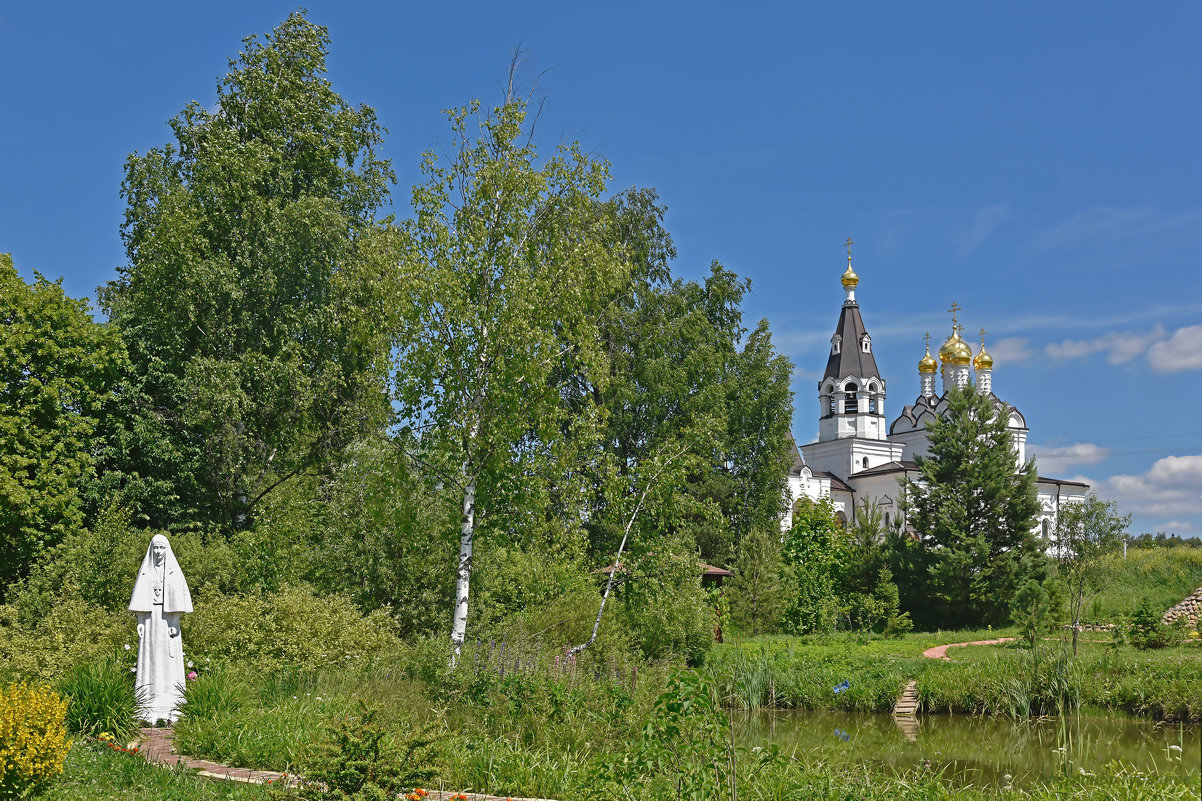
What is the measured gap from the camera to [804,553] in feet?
95.0

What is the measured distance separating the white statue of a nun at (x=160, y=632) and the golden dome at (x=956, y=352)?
47.3m

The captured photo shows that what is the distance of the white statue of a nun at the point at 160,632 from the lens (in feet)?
30.8

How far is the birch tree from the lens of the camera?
39.1 ft

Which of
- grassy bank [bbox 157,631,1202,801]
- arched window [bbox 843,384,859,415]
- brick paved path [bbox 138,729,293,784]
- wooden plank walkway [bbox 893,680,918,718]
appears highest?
arched window [bbox 843,384,859,415]

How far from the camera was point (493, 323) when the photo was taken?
12000 mm

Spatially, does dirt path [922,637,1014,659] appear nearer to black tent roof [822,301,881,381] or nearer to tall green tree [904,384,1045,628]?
tall green tree [904,384,1045,628]

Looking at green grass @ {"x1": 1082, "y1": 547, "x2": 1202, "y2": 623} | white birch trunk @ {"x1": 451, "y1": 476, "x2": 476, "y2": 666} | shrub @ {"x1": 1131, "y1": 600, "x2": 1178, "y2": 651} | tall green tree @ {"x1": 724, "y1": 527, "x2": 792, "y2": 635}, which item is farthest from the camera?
tall green tree @ {"x1": 724, "y1": 527, "x2": 792, "y2": 635}

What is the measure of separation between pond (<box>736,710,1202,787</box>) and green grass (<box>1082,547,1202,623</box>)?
10049 mm

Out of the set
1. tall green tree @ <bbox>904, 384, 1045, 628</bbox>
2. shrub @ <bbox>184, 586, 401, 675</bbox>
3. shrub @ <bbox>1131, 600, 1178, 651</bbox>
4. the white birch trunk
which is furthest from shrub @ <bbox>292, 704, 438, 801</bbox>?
tall green tree @ <bbox>904, 384, 1045, 628</bbox>

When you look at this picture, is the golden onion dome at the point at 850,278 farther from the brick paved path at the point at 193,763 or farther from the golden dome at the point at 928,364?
the brick paved path at the point at 193,763

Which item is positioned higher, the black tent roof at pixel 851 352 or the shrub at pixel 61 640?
the black tent roof at pixel 851 352

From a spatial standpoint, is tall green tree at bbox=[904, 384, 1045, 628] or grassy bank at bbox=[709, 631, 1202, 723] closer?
grassy bank at bbox=[709, 631, 1202, 723]

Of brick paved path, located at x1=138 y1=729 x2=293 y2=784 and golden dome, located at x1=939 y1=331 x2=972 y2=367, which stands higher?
golden dome, located at x1=939 y1=331 x2=972 y2=367

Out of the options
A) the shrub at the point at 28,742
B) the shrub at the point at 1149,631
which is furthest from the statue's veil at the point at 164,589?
the shrub at the point at 1149,631
